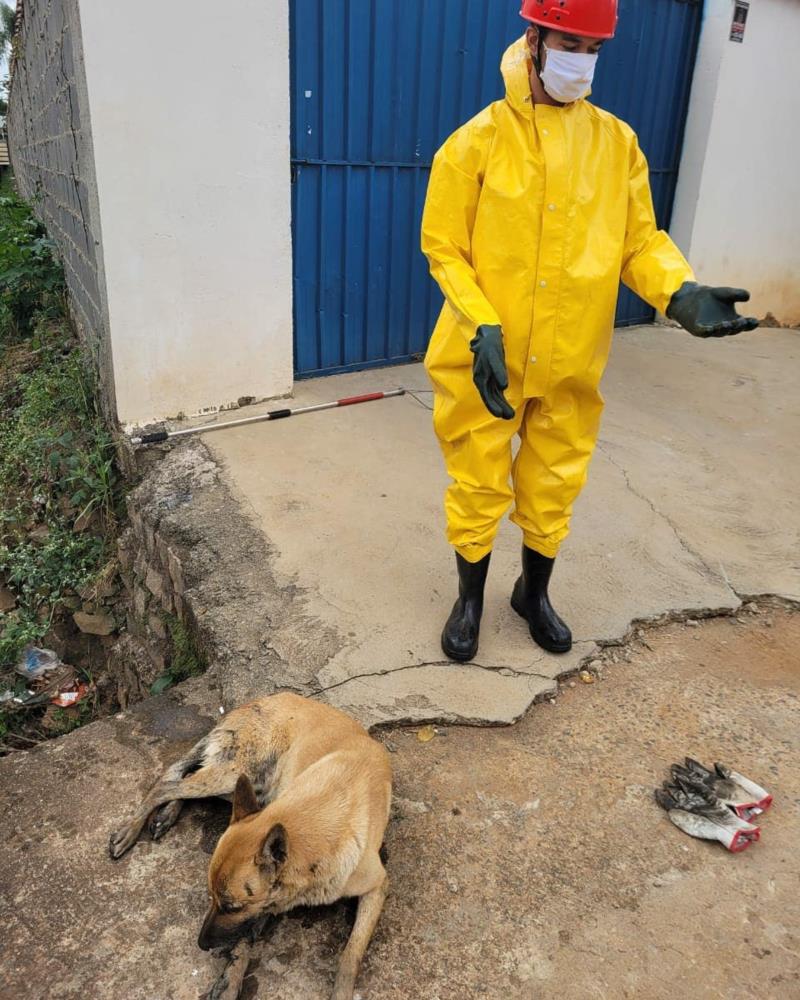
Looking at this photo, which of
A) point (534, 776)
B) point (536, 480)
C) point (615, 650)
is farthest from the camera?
point (615, 650)

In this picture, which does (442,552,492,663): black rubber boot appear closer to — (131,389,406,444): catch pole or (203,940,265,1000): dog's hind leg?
(203,940,265,1000): dog's hind leg

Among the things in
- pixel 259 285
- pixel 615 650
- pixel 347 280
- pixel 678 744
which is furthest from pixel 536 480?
pixel 347 280

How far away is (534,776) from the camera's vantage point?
2283 mm

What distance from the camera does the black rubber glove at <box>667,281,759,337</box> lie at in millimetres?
2186

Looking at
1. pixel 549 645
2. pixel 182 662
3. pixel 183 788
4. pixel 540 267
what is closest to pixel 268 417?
pixel 182 662

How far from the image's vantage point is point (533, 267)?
2320 millimetres

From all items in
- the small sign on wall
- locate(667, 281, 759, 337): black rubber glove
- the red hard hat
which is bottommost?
locate(667, 281, 759, 337): black rubber glove

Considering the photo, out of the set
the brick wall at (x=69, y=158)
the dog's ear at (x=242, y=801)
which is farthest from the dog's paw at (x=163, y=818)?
the brick wall at (x=69, y=158)

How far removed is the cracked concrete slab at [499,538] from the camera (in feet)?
8.80

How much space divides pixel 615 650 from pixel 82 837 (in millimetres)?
1785

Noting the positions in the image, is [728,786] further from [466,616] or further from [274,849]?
[274,849]

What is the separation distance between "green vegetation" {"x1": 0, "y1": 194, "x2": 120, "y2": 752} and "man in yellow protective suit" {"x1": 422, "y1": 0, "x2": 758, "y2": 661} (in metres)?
2.26

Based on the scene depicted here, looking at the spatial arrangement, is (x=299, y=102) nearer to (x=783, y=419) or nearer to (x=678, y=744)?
(x=783, y=419)

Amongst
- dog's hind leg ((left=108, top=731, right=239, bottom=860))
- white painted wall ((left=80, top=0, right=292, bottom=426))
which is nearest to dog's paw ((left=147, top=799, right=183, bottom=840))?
dog's hind leg ((left=108, top=731, right=239, bottom=860))
